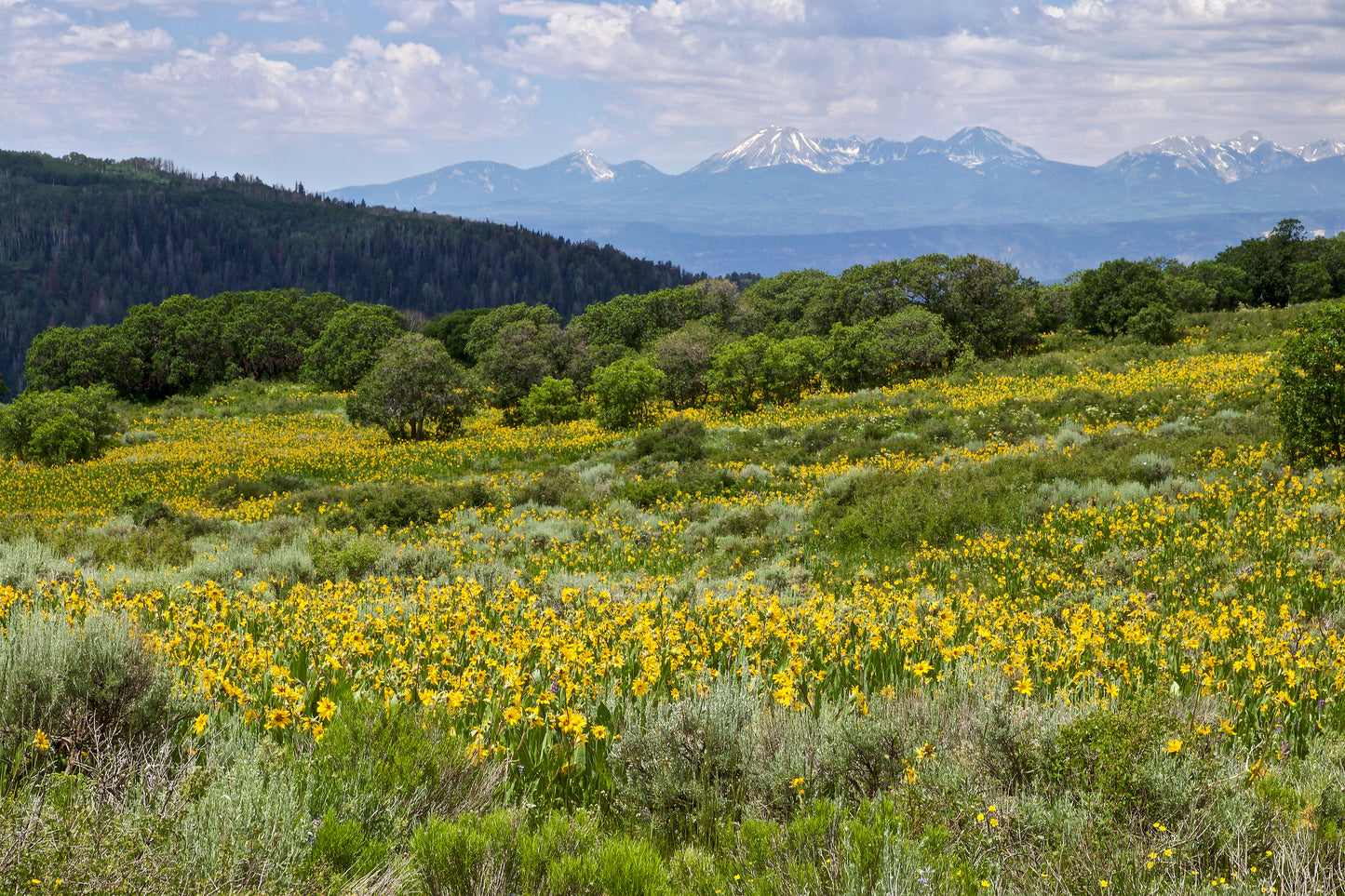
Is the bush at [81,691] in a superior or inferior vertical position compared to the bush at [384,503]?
superior

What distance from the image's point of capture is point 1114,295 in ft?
121

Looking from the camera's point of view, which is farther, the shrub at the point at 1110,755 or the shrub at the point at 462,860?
the shrub at the point at 1110,755

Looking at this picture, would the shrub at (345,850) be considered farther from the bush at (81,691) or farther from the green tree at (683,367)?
the green tree at (683,367)

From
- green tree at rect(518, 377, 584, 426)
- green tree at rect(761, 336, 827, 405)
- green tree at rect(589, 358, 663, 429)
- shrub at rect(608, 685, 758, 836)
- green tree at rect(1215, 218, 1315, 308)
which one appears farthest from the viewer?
green tree at rect(1215, 218, 1315, 308)

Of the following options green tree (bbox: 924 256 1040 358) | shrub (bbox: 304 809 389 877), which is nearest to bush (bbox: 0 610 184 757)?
shrub (bbox: 304 809 389 877)

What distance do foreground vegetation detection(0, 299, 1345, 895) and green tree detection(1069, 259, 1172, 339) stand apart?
27927 millimetres

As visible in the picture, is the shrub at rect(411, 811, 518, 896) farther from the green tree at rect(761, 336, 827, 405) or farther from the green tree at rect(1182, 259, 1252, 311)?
the green tree at rect(1182, 259, 1252, 311)

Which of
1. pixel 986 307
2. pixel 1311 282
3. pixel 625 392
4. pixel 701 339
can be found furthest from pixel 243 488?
pixel 1311 282

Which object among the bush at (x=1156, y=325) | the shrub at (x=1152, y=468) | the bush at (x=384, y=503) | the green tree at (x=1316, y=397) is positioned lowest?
the bush at (x=384, y=503)

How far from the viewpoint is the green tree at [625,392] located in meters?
31.1

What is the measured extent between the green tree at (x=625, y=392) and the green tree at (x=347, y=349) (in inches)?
1058

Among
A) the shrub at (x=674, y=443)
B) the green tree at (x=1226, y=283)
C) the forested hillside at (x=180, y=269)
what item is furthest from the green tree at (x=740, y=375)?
the forested hillside at (x=180, y=269)

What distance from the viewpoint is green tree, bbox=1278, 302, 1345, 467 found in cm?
1263

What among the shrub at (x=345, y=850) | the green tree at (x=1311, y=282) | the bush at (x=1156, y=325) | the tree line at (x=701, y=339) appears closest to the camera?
the shrub at (x=345, y=850)
